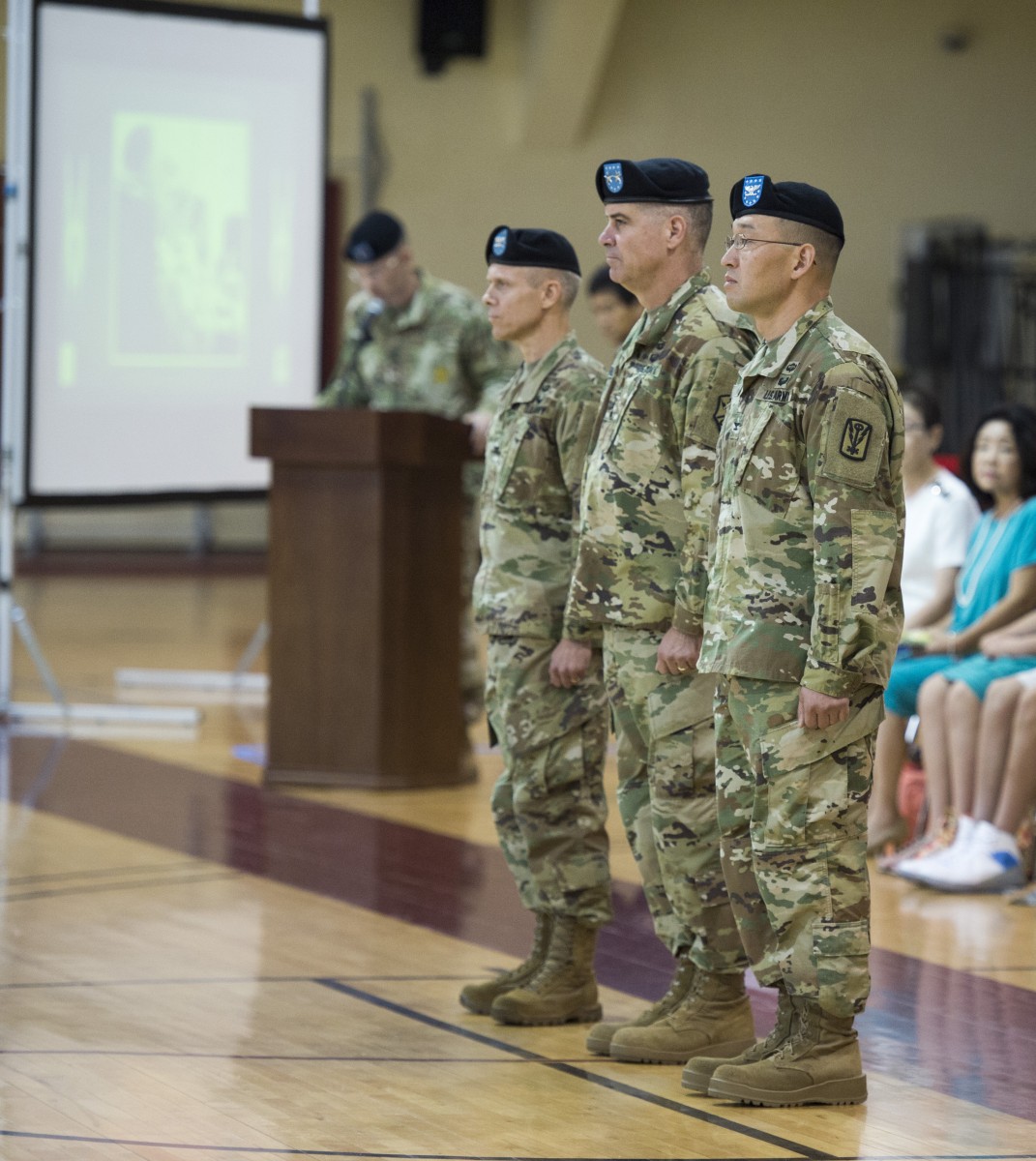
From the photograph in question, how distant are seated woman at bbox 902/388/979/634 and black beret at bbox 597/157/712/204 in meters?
2.09

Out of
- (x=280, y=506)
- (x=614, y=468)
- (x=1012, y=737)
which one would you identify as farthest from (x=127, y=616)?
(x=614, y=468)

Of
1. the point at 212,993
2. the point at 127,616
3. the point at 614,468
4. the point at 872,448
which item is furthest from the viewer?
the point at 127,616

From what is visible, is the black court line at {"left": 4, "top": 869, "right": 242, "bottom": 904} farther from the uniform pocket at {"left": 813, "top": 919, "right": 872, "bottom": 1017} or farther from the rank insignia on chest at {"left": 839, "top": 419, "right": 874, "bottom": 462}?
the rank insignia on chest at {"left": 839, "top": 419, "right": 874, "bottom": 462}

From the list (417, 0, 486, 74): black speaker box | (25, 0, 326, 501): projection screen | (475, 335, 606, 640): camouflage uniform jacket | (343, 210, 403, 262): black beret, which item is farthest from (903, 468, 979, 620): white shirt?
(417, 0, 486, 74): black speaker box

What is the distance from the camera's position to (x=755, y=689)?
2.80m

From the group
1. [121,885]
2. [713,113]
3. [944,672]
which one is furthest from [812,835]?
[713,113]

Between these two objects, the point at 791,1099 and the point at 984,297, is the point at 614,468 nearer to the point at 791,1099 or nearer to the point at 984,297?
the point at 791,1099

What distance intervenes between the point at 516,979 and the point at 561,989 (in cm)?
11

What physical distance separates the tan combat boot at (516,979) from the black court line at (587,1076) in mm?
88

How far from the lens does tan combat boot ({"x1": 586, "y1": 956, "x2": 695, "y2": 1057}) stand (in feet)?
10.4

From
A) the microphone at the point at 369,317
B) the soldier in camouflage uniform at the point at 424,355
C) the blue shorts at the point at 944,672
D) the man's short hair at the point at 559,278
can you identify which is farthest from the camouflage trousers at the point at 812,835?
the microphone at the point at 369,317

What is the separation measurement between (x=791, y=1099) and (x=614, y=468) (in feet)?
3.33

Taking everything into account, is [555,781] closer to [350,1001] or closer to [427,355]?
[350,1001]

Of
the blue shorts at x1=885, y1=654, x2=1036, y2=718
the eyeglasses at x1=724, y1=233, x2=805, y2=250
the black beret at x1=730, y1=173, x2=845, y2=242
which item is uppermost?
the black beret at x1=730, y1=173, x2=845, y2=242
